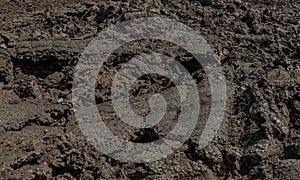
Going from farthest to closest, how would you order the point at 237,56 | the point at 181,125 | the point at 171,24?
the point at 171,24, the point at 237,56, the point at 181,125

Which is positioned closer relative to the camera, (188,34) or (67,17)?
(188,34)

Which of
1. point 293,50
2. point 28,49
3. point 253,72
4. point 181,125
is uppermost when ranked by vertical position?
point 293,50

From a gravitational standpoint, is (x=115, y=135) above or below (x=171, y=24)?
below

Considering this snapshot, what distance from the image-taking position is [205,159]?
440cm

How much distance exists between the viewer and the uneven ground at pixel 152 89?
436cm

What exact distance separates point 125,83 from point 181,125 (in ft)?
4.12

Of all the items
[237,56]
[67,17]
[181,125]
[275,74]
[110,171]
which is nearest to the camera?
[110,171]

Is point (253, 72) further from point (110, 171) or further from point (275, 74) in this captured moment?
point (110, 171)

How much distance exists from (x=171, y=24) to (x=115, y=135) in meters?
1.81

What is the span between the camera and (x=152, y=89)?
18.2 ft

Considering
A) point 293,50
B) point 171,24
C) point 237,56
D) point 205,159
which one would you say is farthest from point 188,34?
point 205,159

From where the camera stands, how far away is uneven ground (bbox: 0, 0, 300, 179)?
4.36 m

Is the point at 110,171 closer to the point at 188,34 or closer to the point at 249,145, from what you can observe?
the point at 249,145

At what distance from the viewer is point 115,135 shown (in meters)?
4.70
